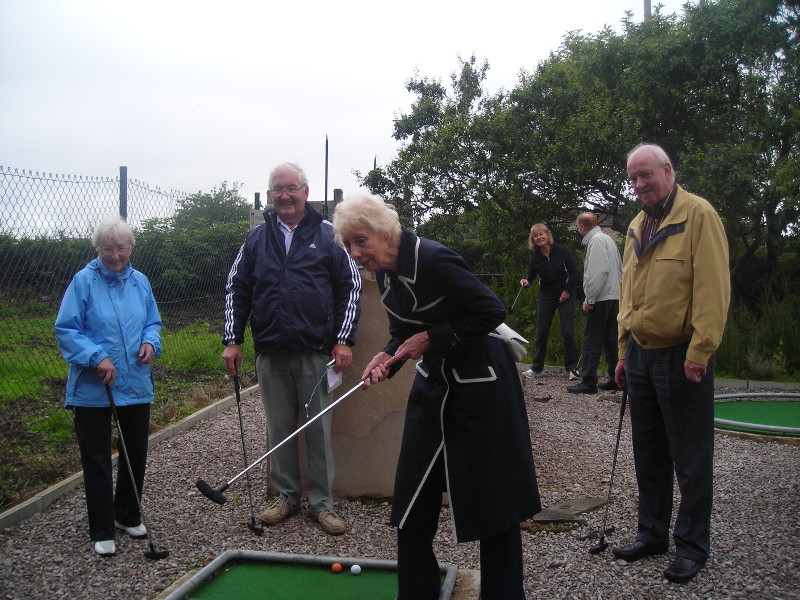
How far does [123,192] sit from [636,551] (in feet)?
16.0

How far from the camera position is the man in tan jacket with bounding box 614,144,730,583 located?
3223mm

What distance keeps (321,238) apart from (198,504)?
1848 mm

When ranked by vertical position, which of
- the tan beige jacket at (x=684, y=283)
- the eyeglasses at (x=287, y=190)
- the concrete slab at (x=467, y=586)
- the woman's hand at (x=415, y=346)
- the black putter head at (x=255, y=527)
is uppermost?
the eyeglasses at (x=287, y=190)

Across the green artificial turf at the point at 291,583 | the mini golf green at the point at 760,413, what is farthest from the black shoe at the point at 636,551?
the mini golf green at the point at 760,413

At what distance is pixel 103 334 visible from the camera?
156 inches

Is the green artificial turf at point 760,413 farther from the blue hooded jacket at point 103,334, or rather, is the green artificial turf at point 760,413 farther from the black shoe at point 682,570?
the blue hooded jacket at point 103,334

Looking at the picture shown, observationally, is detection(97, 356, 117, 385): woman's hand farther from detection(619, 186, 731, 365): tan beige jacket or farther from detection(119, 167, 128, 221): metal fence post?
detection(119, 167, 128, 221): metal fence post

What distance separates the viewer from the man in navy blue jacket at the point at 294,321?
415 centimetres

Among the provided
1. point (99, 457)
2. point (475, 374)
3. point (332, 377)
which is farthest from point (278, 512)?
point (475, 374)

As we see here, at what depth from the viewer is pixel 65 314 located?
386 cm

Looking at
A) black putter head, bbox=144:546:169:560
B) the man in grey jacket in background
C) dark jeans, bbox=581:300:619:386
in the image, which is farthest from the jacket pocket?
dark jeans, bbox=581:300:619:386

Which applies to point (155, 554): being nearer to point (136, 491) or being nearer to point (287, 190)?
point (136, 491)

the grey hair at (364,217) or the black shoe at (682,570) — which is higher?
the grey hair at (364,217)

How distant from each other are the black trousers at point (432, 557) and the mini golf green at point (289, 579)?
250 mm
